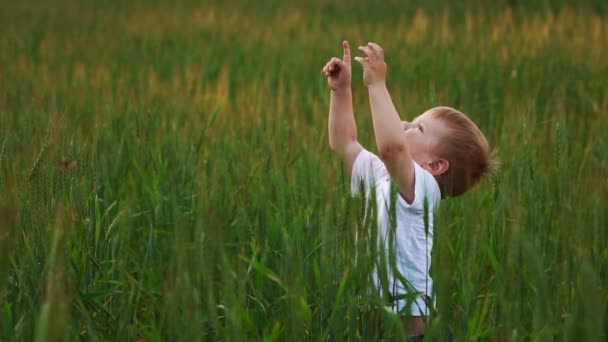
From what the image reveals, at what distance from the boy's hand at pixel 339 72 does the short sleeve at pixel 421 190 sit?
37 centimetres

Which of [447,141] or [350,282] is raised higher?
[447,141]

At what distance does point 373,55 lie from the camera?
2.21 m

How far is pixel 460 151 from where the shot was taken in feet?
7.28

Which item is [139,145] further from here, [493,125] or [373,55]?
[493,125]

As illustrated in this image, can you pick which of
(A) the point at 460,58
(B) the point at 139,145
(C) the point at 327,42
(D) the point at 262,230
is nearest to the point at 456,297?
(D) the point at 262,230

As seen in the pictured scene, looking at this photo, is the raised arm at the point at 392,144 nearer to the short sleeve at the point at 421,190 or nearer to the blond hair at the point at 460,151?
the short sleeve at the point at 421,190

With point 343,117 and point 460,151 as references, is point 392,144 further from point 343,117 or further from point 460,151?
point 343,117

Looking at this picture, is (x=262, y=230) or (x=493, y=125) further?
(x=493, y=125)

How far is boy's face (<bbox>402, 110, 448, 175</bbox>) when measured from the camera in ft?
7.28

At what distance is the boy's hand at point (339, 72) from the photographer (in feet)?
7.66

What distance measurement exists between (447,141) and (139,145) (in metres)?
1.18

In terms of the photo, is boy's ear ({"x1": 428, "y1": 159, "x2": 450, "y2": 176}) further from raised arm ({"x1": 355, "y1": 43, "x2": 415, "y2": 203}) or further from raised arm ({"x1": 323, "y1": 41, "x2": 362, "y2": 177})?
raised arm ({"x1": 323, "y1": 41, "x2": 362, "y2": 177})

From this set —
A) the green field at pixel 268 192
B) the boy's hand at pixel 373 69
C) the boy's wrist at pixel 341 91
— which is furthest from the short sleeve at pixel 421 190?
the boy's wrist at pixel 341 91

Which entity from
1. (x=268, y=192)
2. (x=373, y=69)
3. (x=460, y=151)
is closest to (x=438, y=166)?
(x=460, y=151)
